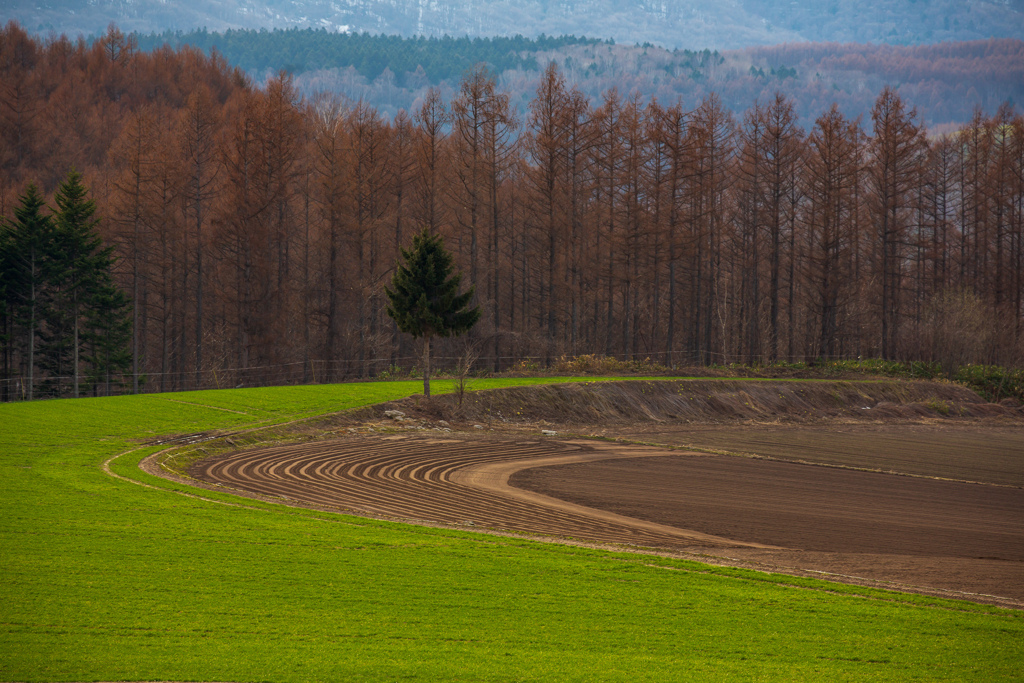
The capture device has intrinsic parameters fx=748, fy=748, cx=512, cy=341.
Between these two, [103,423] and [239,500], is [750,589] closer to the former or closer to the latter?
[239,500]

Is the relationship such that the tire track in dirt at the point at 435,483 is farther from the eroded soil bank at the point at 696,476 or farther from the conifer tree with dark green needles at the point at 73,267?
the conifer tree with dark green needles at the point at 73,267

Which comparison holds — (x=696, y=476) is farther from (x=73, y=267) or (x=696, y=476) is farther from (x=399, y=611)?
(x=73, y=267)

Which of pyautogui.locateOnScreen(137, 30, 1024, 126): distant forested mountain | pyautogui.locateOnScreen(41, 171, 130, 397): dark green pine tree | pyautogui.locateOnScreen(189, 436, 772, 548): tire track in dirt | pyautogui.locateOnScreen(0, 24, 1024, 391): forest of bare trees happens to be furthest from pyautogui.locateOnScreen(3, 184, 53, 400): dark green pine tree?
pyautogui.locateOnScreen(137, 30, 1024, 126): distant forested mountain

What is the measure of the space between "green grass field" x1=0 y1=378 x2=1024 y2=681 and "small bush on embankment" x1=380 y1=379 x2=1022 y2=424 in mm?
16836

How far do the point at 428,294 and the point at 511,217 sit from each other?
30.7m

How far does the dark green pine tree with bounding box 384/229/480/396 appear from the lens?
27.5 m

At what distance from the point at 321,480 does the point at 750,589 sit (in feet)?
33.2

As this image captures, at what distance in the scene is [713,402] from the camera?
33906 mm

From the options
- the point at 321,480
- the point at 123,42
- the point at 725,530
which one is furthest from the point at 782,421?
the point at 123,42

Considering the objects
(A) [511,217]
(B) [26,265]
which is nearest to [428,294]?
(B) [26,265]

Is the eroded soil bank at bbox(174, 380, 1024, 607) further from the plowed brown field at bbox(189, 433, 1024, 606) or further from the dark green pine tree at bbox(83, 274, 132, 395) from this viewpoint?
the dark green pine tree at bbox(83, 274, 132, 395)

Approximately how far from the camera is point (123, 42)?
78250 millimetres

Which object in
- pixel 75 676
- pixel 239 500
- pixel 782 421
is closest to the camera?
pixel 75 676

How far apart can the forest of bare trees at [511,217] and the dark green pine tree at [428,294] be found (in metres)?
13.9
